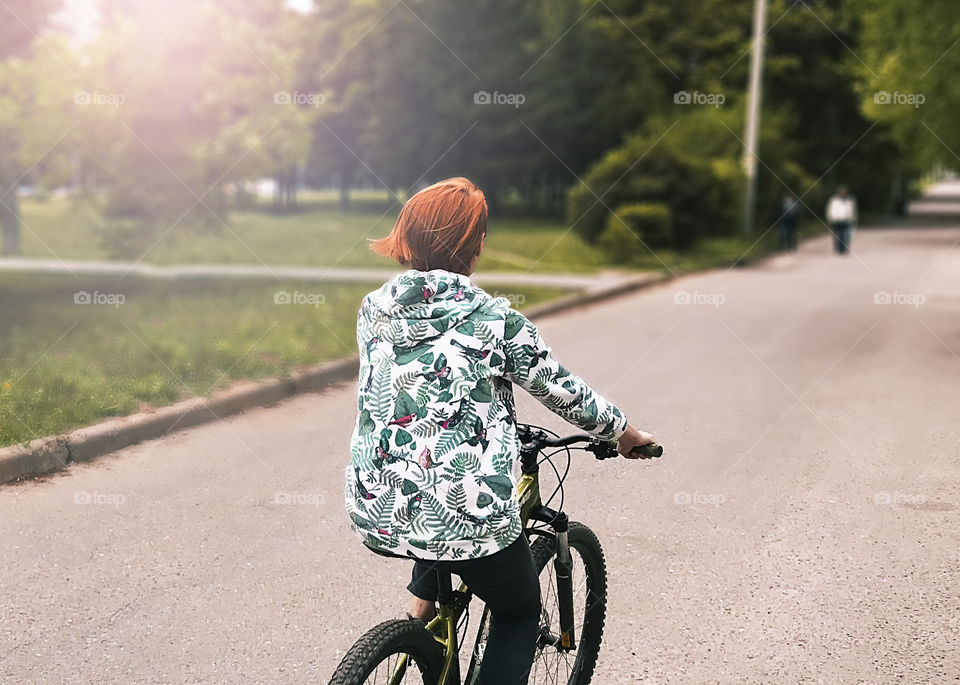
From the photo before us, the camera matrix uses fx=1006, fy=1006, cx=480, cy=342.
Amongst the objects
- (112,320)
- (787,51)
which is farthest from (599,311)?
(787,51)

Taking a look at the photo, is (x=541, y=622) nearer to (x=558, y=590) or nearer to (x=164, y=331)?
(x=558, y=590)

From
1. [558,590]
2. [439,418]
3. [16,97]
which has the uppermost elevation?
[16,97]

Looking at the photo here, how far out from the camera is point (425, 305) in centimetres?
229

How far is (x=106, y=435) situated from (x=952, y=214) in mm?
49255

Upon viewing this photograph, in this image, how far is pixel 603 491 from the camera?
5.46 meters

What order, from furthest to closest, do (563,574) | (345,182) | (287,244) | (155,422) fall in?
(345,182) → (287,244) → (155,422) → (563,574)

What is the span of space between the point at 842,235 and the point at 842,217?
0.51m

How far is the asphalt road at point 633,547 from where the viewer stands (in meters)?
3.63

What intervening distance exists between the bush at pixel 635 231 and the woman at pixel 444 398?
18.4 meters

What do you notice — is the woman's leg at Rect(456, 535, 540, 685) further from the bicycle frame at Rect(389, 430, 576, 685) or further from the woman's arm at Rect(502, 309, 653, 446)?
the woman's arm at Rect(502, 309, 653, 446)

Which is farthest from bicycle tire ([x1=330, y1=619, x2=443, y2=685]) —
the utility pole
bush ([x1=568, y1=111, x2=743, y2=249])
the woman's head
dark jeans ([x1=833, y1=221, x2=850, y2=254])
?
dark jeans ([x1=833, y1=221, x2=850, y2=254])

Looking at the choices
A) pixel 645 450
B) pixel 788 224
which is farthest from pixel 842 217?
pixel 645 450

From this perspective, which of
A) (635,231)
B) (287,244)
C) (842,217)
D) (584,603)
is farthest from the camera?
(287,244)

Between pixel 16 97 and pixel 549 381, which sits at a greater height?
pixel 16 97
